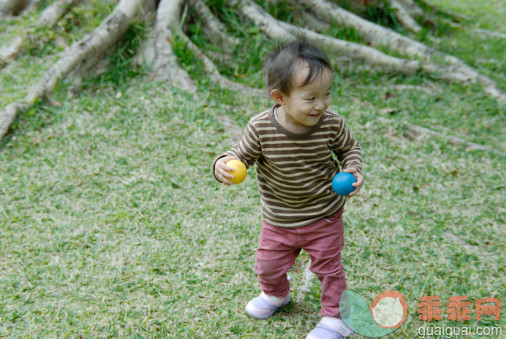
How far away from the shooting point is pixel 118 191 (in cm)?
355

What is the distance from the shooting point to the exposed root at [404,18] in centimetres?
652

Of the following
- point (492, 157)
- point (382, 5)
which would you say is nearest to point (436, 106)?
point (492, 157)

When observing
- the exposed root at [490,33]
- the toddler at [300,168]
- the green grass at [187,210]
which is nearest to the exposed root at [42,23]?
the green grass at [187,210]

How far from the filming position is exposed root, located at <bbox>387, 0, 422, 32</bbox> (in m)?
6.52

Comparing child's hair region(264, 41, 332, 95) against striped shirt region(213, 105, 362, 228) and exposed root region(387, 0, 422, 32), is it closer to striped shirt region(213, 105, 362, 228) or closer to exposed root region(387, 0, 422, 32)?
striped shirt region(213, 105, 362, 228)

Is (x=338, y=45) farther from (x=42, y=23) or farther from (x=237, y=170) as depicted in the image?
(x=237, y=170)

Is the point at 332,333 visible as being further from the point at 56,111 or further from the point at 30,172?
the point at 56,111

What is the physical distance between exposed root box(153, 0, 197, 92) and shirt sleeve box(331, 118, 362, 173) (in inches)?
94.0

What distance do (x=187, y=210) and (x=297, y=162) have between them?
1.35 metres

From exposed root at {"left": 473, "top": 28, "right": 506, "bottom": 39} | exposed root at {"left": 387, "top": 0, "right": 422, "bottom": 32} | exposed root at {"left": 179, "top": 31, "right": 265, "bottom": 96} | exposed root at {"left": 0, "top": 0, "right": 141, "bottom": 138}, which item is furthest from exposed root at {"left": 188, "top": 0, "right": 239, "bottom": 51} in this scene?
exposed root at {"left": 473, "top": 28, "right": 506, "bottom": 39}

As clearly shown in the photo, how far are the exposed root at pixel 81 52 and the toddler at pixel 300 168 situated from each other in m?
2.56

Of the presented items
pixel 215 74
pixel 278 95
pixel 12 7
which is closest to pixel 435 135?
pixel 215 74

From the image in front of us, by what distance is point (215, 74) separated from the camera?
15.5 ft

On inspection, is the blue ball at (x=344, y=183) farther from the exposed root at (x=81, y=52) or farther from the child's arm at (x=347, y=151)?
the exposed root at (x=81, y=52)
